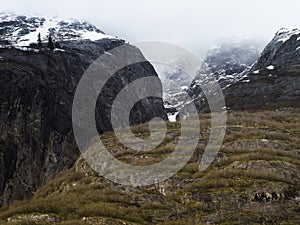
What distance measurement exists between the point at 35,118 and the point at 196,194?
55.4 metres

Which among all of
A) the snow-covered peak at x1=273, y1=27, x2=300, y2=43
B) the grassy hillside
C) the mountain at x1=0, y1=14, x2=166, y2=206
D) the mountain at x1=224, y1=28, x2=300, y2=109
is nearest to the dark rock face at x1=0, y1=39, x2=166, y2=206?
the mountain at x1=0, y1=14, x2=166, y2=206

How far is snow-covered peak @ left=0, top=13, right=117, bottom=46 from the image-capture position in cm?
11631

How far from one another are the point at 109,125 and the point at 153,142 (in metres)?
54.5

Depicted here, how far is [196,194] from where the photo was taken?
23.4m

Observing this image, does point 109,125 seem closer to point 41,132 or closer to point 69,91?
point 69,91

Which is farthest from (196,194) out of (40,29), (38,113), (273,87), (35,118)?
(40,29)

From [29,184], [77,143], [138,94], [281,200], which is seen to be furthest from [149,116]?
[281,200]

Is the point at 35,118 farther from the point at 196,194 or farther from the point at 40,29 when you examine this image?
the point at 40,29

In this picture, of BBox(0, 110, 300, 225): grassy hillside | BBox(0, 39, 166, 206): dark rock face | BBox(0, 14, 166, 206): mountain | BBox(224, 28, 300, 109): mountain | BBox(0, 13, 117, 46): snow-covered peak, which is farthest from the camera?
BBox(0, 13, 117, 46): snow-covered peak

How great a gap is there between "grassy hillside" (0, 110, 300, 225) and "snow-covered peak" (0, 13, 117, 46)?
8047 cm

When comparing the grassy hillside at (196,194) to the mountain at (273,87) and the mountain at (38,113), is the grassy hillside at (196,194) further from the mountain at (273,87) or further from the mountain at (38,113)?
the mountain at (273,87)

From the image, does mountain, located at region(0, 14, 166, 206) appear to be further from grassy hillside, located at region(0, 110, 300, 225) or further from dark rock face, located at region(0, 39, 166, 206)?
grassy hillside, located at region(0, 110, 300, 225)

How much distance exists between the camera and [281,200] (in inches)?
877

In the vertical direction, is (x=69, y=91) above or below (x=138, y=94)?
above
